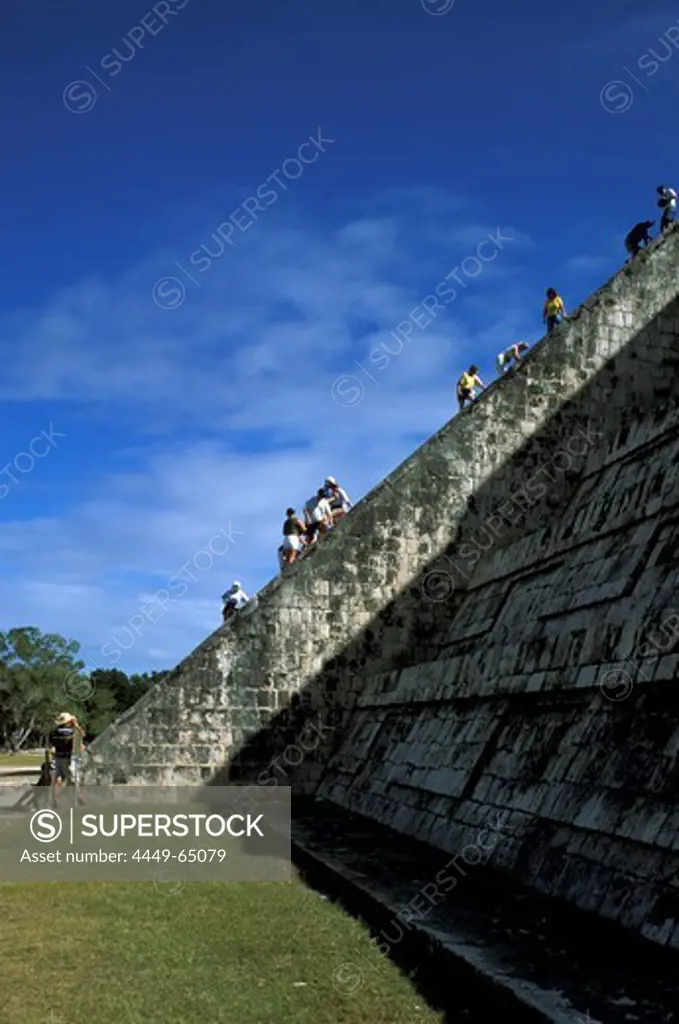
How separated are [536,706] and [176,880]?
3.18 m

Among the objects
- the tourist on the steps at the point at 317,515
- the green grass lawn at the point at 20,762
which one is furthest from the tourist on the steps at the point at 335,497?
the green grass lawn at the point at 20,762

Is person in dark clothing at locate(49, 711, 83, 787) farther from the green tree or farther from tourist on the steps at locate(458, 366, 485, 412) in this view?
the green tree

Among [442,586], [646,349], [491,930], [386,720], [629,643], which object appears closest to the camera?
[491,930]

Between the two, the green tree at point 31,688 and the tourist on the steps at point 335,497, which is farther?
the green tree at point 31,688

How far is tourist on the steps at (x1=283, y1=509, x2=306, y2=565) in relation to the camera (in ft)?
49.2

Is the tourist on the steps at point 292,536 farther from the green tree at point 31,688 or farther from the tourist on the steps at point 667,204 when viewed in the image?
the green tree at point 31,688

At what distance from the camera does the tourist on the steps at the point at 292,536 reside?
49.2 feet

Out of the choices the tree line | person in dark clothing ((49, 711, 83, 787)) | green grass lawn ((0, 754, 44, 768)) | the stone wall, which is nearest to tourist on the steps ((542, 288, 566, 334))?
the stone wall

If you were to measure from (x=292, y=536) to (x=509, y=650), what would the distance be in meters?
7.30

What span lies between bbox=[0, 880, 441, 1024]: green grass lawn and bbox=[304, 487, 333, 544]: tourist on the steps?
351 inches

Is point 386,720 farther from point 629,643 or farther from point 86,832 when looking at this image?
point 629,643

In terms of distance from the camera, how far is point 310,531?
1566 cm

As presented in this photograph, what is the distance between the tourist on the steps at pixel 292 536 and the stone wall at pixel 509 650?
1263 millimetres

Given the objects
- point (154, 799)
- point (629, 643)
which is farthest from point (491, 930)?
point (154, 799)
